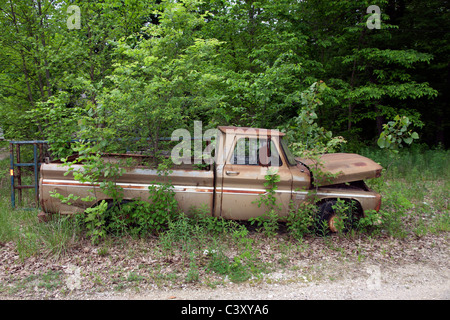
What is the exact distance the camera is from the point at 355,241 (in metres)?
5.58

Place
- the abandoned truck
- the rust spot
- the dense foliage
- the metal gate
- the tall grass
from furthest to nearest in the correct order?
the metal gate → the rust spot → the dense foliage → the abandoned truck → the tall grass

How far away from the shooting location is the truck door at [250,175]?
18.1 feet

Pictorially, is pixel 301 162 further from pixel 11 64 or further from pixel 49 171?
pixel 11 64

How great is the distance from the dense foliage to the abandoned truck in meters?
0.86

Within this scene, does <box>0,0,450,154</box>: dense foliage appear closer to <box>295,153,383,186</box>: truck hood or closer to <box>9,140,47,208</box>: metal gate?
<box>9,140,47,208</box>: metal gate

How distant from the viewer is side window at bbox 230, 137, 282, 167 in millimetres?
5613

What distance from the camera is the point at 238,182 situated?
550 cm

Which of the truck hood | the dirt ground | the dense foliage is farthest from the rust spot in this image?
the dirt ground

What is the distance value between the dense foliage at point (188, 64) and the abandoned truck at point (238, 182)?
2.81 feet

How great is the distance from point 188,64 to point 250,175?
2.24m

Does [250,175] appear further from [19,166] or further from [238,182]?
[19,166]

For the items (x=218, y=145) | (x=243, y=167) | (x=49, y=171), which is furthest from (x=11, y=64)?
(x=243, y=167)

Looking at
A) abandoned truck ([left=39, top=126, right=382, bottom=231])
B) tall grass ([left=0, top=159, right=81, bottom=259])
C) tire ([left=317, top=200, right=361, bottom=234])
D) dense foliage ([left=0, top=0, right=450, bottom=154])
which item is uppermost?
dense foliage ([left=0, top=0, right=450, bottom=154])

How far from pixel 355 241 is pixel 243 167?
7.84 ft
